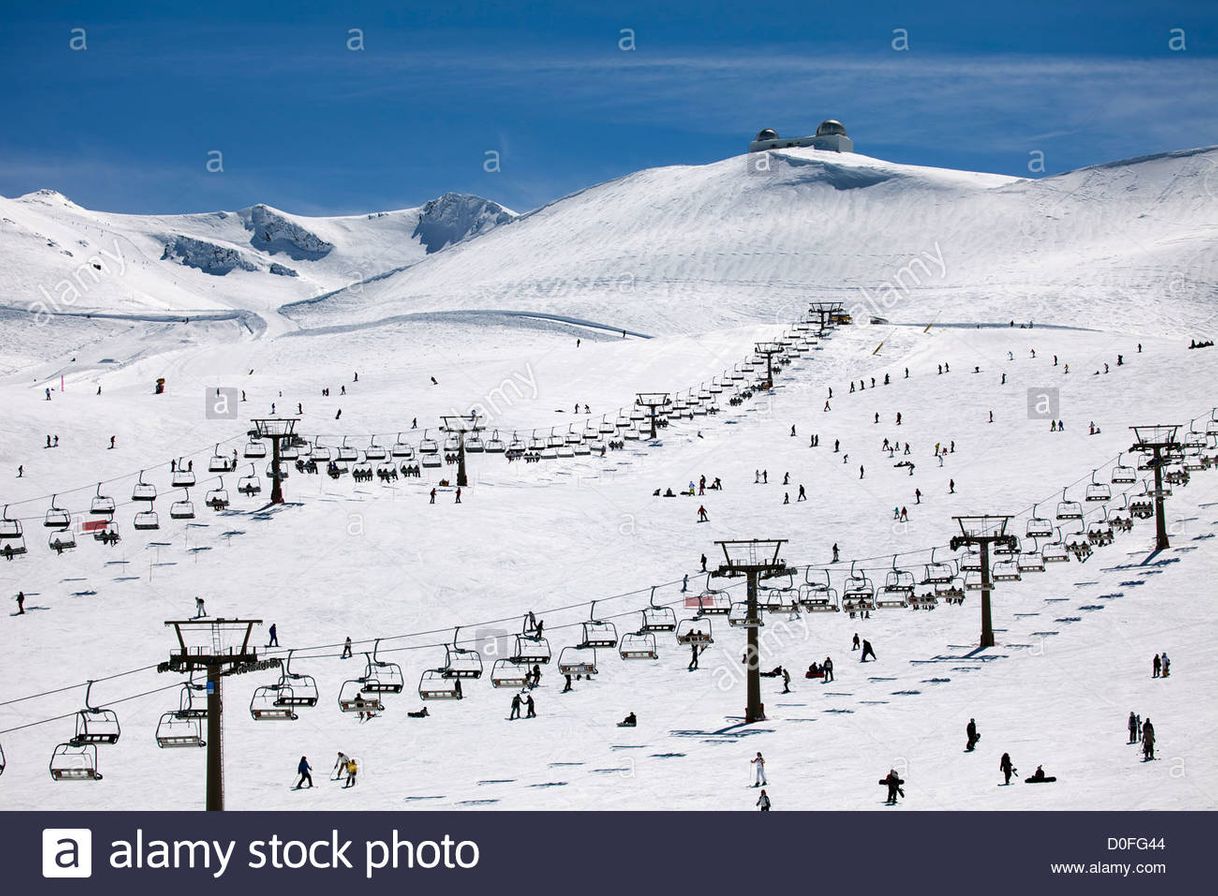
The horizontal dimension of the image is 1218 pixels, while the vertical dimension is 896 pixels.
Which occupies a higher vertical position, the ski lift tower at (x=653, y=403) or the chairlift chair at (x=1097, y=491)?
the ski lift tower at (x=653, y=403)

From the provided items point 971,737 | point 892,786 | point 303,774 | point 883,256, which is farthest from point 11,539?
point 883,256

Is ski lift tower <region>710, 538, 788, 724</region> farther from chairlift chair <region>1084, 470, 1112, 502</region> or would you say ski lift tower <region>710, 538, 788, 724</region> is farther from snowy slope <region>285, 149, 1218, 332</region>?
snowy slope <region>285, 149, 1218, 332</region>

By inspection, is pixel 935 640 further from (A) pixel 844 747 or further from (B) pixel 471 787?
(B) pixel 471 787

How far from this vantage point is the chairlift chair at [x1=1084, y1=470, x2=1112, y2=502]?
54.2 metres

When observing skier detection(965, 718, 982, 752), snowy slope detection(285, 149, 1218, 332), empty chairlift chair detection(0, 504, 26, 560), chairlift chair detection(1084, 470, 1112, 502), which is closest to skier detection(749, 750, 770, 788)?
skier detection(965, 718, 982, 752)

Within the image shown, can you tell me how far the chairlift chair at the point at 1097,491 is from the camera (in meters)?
54.2

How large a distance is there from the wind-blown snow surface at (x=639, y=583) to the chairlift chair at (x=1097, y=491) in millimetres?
1197

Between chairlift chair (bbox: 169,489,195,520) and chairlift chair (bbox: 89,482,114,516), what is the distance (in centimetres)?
216

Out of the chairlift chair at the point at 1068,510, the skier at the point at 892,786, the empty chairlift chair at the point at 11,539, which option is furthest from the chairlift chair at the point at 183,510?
the skier at the point at 892,786

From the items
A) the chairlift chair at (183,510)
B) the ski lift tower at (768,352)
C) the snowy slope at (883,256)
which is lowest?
the chairlift chair at (183,510)

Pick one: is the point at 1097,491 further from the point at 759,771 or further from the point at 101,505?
the point at 101,505

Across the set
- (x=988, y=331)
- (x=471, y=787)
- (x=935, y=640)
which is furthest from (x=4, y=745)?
(x=988, y=331)

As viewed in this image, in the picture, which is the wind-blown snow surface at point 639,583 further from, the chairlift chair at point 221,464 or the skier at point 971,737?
the chairlift chair at point 221,464

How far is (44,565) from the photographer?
5312 cm
